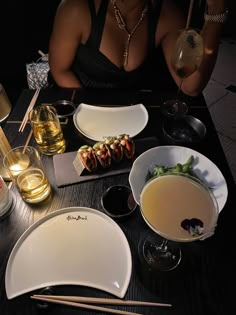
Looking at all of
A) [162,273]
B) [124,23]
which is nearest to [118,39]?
[124,23]

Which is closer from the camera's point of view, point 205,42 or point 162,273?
point 162,273

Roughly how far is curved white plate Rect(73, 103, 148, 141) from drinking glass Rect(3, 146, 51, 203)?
0.30m

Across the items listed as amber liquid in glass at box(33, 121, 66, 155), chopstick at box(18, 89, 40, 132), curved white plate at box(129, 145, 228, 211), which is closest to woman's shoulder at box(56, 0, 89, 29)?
chopstick at box(18, 89, 40, 132)

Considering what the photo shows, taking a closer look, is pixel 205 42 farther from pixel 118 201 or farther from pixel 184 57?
pixel 118 201

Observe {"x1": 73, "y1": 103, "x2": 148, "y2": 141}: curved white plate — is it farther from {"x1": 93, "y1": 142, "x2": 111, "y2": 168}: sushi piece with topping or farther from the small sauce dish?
the small sauce dish

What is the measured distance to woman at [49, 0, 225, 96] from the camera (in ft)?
4.92

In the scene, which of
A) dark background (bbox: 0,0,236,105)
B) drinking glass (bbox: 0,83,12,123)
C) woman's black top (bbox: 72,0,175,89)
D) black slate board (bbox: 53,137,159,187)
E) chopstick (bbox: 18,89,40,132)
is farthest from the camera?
dark background (bbox: 0,0,236,105)

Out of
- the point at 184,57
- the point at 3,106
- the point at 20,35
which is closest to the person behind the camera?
the point at 184,57

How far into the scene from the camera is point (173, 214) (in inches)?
30.0

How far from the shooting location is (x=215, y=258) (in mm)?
837

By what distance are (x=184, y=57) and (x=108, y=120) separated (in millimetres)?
442

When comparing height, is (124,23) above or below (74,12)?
below

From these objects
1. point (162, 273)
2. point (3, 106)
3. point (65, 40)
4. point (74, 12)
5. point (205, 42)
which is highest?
point (74, 12)

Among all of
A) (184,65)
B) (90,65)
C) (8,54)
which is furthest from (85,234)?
(8,54)
